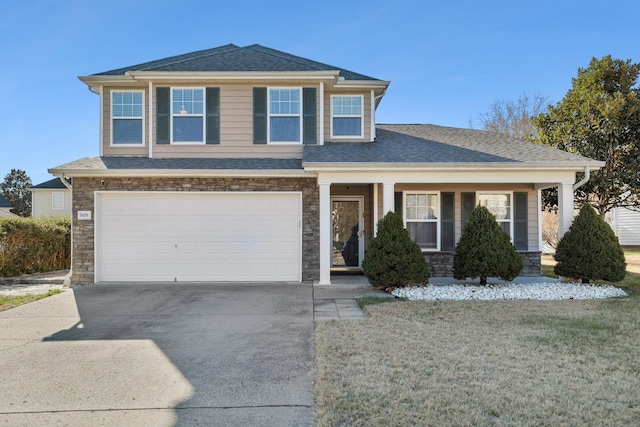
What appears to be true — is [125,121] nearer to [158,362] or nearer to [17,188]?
[158,362]

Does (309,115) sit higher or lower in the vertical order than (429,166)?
higher

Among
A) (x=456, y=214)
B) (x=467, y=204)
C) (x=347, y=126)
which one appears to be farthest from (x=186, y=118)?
(x=467, y=204)

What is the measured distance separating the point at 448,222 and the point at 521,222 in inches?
78.2

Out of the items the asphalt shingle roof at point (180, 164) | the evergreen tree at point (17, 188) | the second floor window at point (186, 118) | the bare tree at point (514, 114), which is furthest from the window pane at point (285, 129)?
the evergreen tree at point (17, 188)

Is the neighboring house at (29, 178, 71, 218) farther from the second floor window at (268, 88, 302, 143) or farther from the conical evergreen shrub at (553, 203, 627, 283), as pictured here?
the conical evergreen shrub at (553, 203, 627, 283)

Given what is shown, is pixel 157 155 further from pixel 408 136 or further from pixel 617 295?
pixel 617 295

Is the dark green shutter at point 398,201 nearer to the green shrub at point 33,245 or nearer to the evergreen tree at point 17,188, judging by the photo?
the green shrub at point 33,245

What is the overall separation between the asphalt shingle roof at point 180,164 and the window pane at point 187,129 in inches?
22.2

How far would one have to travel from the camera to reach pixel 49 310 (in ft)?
24.8

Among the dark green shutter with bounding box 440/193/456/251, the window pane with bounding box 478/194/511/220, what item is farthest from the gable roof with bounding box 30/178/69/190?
the window pane with bounding box 478/194/511/220

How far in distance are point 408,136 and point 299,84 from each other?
3597 mm

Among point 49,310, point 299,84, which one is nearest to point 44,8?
point 299,84

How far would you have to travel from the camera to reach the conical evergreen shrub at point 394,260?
8703mm

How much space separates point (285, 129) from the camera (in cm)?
1106
